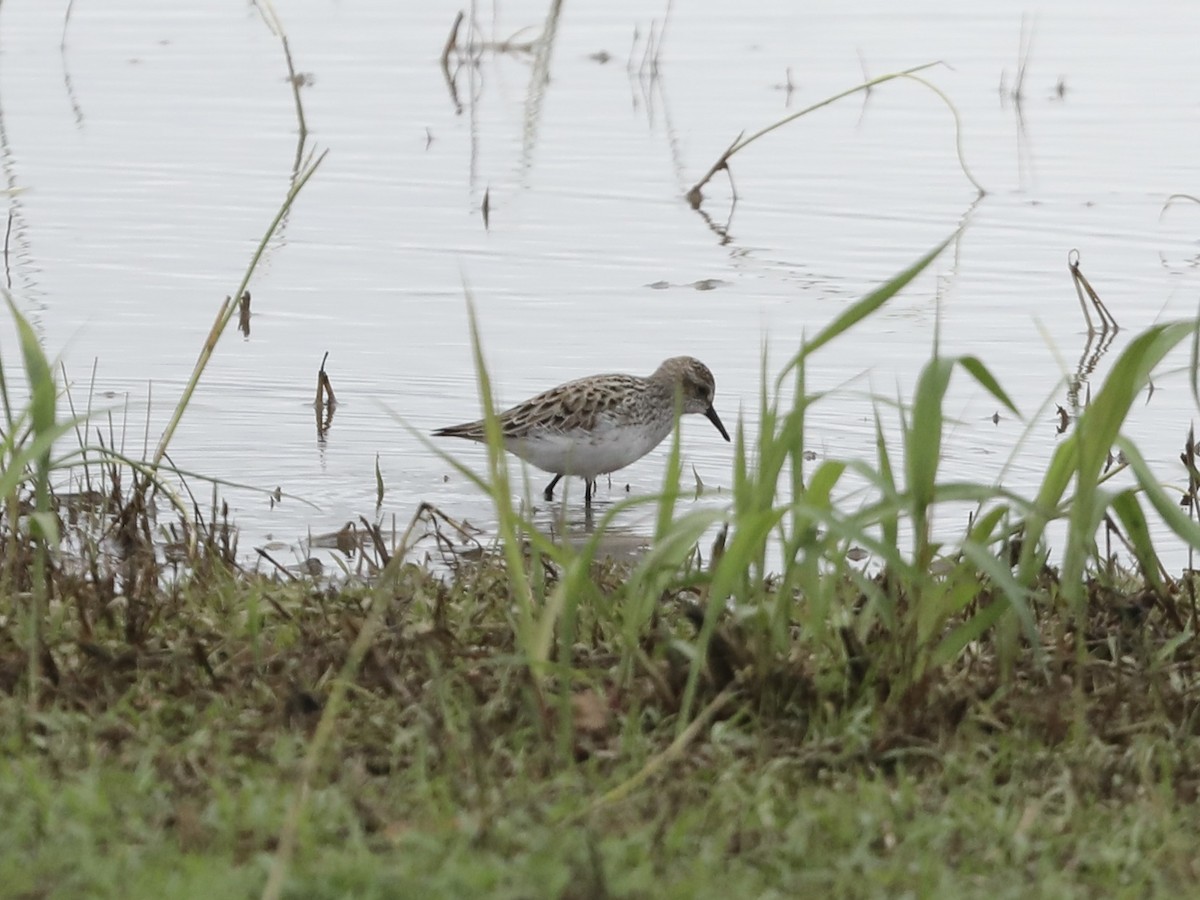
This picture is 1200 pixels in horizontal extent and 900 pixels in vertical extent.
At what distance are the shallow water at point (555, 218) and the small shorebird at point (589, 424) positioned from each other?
0.29 m

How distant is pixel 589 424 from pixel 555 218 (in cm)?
443

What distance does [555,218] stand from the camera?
12.5m

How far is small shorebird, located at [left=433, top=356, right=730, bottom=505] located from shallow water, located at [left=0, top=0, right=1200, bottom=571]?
29cm

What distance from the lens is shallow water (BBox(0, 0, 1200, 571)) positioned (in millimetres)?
9188

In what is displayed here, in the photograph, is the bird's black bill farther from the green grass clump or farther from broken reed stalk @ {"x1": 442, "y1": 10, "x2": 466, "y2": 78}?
broken reed stalk @ {"x1": 442, "y1": 10, "x2": 466, "y2": 78}

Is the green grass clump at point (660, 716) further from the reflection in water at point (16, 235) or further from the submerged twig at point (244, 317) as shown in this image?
the reflection in water at point (16, 235)

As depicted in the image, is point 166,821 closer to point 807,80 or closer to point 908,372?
point 908,372

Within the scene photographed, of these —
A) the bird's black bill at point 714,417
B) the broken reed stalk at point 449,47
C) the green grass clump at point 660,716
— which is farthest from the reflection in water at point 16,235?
the green grass clump at point 660,716

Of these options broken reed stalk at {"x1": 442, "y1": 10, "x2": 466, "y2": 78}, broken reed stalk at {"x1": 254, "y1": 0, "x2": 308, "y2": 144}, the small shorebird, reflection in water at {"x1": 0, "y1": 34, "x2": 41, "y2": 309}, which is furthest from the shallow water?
broken reed stalk at {"x1": 254, "y1": 0, "x2": 308, "y2": 144}

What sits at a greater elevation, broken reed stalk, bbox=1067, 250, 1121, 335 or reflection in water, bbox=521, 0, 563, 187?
reflection in water, bbox=521, 0, 563, 187

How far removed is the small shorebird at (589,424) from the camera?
325 inches

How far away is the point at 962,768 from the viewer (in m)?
4.49

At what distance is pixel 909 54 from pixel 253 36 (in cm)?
598

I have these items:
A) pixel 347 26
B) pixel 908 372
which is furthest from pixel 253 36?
pixel 908 372
